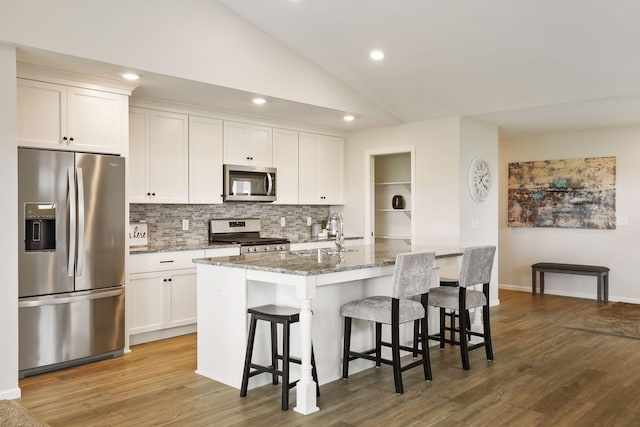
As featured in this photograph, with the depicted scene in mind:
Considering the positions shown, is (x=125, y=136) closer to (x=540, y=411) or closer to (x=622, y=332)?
(x=540, y=411)

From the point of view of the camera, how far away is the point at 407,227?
7.50 metres

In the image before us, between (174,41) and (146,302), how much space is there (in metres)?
2.35

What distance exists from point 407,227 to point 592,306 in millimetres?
2563

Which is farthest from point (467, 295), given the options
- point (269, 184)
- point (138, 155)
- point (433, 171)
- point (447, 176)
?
point (138, 155)

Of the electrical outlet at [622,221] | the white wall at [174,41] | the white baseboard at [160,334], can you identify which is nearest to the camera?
the white wall at [174,41]

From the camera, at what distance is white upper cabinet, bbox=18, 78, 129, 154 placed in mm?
4039

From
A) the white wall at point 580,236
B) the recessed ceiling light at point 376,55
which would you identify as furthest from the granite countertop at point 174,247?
the white wall at point 580,236

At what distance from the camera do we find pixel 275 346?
3627 millimetres

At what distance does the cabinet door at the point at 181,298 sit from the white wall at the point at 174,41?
6.21 feet

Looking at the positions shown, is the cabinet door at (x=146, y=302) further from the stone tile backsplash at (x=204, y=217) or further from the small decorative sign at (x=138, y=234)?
the stone tile backsplash at (x=204, y=217)

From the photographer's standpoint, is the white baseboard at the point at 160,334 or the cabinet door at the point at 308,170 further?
the cabinet door at the point at 308,170

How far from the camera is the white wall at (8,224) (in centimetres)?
349

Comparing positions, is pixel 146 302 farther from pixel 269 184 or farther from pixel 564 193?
pixel 564 193

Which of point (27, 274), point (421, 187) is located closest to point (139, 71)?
point (27, 274)
